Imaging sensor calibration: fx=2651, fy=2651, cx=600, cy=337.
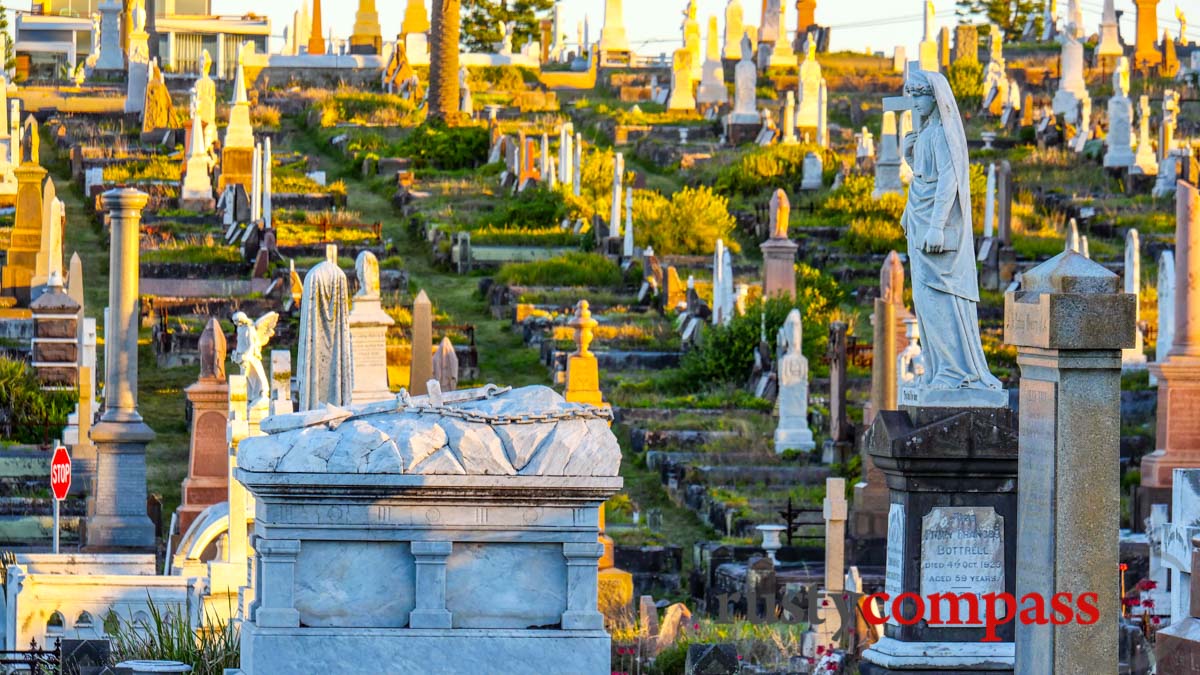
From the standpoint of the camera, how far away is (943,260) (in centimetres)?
1448

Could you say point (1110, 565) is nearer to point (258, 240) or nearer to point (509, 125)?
point (258, 240)

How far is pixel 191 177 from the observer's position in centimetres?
4275

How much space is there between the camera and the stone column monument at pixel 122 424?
77.6 feet

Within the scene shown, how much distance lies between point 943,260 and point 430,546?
4.29 metres

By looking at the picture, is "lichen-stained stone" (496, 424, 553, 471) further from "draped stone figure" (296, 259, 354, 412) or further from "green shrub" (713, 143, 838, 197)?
"green shrub" (713, 143, 838, 197)

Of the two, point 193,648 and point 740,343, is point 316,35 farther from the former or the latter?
point 193,648

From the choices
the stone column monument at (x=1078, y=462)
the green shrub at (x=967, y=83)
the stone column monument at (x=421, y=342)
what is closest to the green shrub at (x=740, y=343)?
the stone column monument at (x=421, y=342)

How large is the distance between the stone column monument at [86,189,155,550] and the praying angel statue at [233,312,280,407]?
2.61 meters

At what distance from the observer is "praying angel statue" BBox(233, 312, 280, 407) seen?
2066cm

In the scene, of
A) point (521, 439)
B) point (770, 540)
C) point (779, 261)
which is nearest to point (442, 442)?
point (521, 439)

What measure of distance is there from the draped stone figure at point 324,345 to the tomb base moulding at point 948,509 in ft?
21.3

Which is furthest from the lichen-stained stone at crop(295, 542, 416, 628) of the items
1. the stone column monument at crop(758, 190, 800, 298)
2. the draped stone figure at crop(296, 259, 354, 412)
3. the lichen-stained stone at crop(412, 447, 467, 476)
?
the stone column monument at crop(758, 190, 800, 298)

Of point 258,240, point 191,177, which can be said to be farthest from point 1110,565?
point 191,177

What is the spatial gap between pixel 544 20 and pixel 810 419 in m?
45.8
